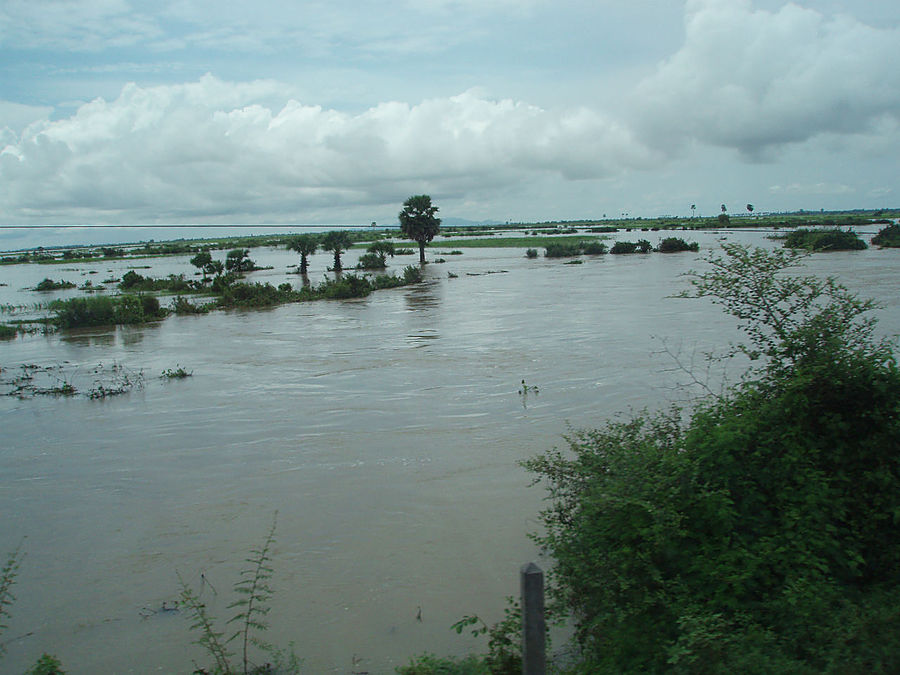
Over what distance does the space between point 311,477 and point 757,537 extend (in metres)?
6.43

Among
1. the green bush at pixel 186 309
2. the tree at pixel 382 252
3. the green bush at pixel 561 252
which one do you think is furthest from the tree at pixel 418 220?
the green bush at pixel 186 309

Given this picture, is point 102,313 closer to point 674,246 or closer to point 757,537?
point 757,537

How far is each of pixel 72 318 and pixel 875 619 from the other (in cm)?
2921

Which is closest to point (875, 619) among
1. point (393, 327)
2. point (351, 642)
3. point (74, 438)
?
point (351, 642)

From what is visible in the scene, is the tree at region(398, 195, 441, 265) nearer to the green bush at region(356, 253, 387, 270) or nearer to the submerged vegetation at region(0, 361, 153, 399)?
the green bush at region(356, 253, 387, 270)

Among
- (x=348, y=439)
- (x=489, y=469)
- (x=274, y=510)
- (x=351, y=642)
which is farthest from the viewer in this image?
(x=348, y=439)

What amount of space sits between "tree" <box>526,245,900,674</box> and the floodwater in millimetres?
1666

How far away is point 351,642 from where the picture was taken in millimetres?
5742

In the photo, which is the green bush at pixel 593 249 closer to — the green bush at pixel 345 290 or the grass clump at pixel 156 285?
the green bush at pixel 345 290

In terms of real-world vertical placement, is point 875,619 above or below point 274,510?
above

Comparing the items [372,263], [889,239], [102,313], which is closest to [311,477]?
[102,313]

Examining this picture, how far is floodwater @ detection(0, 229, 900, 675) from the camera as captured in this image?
613 cm

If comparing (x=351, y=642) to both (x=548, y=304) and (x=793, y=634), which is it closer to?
(x=793, y=634)

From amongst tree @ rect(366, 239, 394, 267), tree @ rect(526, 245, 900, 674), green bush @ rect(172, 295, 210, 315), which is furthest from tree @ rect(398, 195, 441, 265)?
tree @ rect(526, 245, 900, 674)
